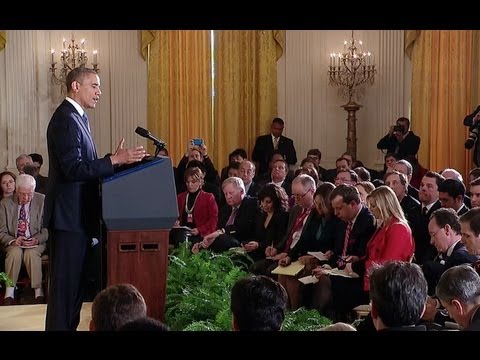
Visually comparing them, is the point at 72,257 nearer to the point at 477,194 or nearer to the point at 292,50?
the point at 477,194

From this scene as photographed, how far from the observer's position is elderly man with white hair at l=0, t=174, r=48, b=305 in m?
6.76

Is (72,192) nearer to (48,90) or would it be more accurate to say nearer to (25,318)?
(25,318)

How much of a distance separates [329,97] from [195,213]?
5129 millimetres

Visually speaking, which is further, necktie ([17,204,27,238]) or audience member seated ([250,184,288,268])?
necktie ([17,204,27,238])

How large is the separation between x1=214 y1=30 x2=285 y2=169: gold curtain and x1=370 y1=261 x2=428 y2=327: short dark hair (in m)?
9.03

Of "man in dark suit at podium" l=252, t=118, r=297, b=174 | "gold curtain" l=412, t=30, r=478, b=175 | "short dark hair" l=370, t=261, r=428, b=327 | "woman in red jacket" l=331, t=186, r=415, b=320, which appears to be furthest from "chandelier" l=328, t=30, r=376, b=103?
"short dark hair" l=370, t=261, r=428, b=327

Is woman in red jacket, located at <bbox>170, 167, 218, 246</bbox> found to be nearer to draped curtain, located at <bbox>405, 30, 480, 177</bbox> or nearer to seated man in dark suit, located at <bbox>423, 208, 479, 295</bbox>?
seated man in dark suit, located at <bbox>423, 208, 479, 295</bbox>

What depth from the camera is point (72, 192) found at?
3926 millimetres

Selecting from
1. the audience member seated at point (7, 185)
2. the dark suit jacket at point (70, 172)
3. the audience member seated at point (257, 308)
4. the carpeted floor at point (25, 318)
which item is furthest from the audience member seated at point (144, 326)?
the audience member seated at point (7, 185)

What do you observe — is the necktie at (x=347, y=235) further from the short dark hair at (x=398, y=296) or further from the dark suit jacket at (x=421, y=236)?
the short dark hair at (x=398, y=296)

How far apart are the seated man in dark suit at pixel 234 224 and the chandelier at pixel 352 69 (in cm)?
503

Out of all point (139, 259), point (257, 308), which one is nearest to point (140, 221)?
point (139, 259)

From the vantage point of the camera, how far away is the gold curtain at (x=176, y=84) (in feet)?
38.0

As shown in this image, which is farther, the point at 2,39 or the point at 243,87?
the point at 243,87
